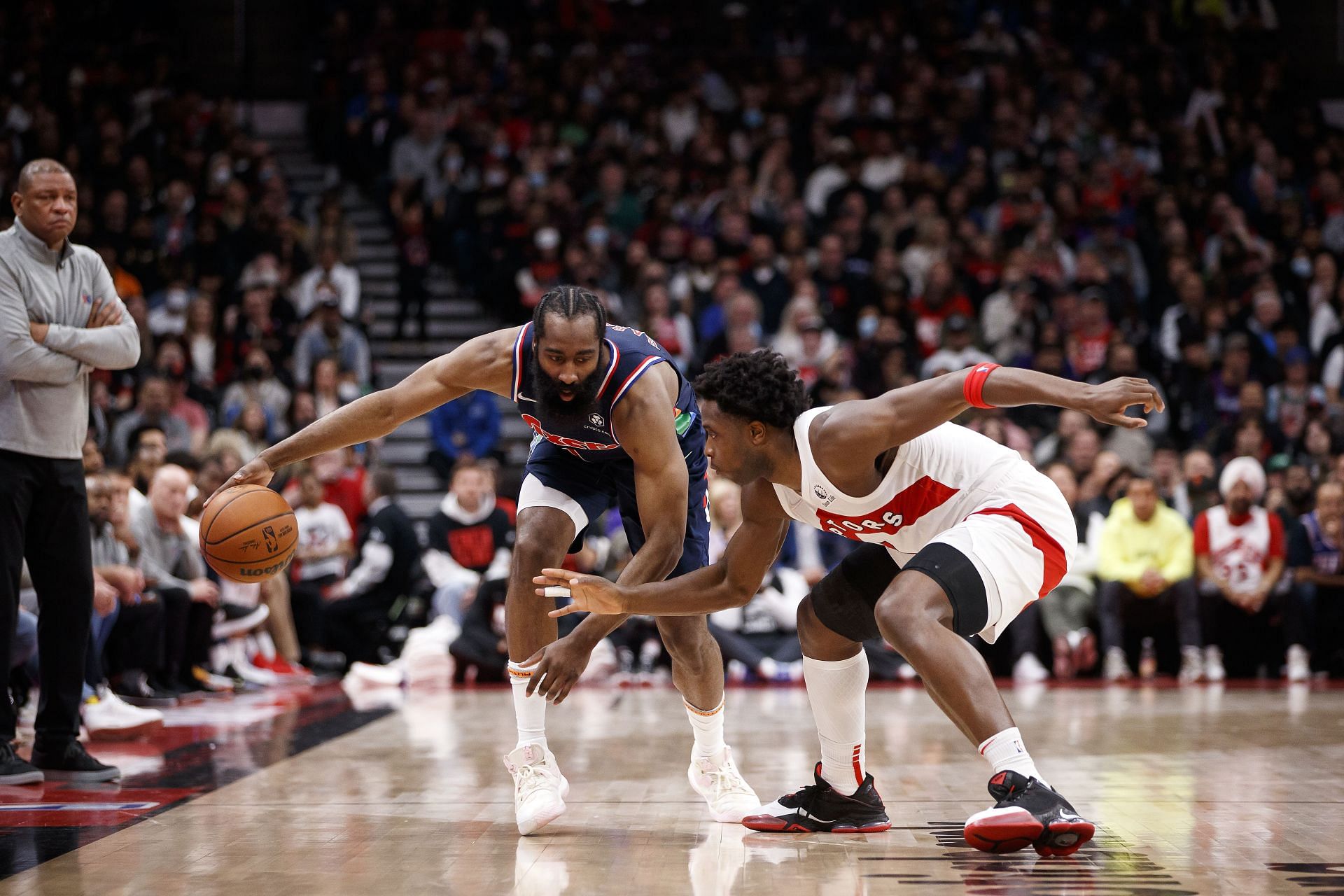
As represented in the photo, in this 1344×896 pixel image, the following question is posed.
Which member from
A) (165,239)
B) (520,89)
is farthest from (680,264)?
(165,239)

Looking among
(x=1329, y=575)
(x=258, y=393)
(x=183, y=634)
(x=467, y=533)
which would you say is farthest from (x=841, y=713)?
(x=258, y=393)

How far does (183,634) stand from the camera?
7.34 m

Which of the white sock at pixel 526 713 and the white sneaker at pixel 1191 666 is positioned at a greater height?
the white sock at pixel 526 713

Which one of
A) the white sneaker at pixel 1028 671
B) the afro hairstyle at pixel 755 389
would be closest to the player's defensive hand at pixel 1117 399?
the afro hairstyle at pixel 755 389

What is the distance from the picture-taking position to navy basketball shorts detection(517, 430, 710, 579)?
404 centimetres

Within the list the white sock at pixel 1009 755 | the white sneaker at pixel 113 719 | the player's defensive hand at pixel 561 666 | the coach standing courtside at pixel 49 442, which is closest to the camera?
the white sock at pixel 1009 755

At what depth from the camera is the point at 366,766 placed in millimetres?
4953

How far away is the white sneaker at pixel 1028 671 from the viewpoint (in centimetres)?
823

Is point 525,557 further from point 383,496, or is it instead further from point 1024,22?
point 1024,22

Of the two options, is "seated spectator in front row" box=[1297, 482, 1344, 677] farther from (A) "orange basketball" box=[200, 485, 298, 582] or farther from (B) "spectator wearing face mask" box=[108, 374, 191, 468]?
(B) "spectator wearing face mask" box=[108, 374, 191, 468]

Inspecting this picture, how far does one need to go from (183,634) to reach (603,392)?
445cm

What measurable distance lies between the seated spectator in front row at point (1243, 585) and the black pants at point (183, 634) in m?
5.84

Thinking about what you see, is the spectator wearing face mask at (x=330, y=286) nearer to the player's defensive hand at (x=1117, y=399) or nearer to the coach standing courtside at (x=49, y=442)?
the coach standing courtside at (x=49, y=442)

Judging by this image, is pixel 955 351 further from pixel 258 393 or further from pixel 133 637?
pixel 133 637
